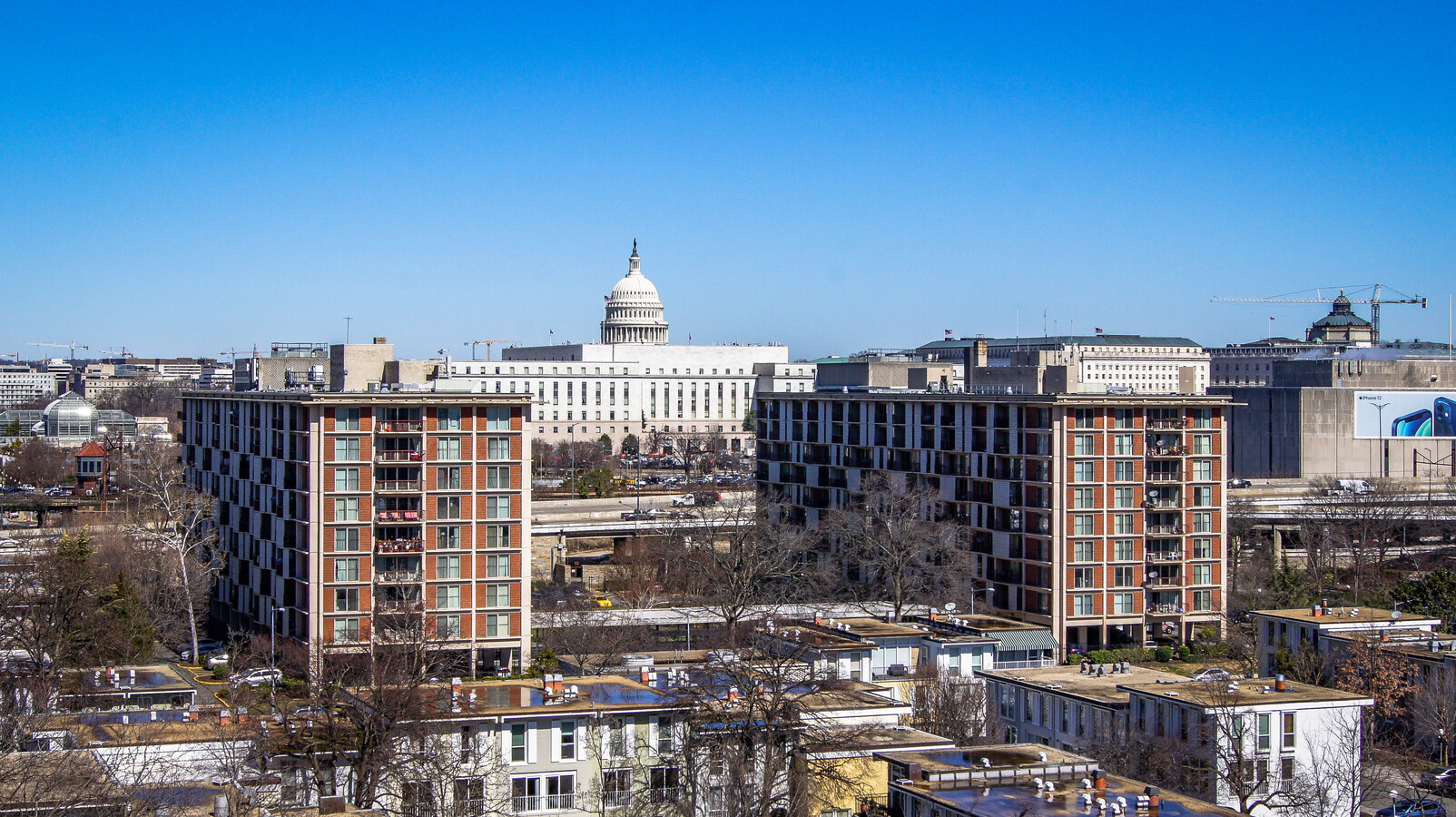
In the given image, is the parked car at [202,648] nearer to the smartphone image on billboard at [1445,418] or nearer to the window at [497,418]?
the window at [497,418]

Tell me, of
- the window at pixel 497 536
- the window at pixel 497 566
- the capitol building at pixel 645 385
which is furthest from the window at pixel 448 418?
the capitol building at pixel 645 385

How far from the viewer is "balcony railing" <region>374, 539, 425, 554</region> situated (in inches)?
1929

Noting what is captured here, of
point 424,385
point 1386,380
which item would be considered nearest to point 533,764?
point 424,385

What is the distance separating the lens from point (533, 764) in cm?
2894

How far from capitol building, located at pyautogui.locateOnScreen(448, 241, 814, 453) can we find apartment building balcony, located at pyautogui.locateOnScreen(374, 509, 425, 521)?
103m

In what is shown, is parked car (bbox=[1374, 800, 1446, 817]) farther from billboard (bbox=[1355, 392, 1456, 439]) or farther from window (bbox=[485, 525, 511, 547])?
billboard (bbox=[1355, 392, 1456, 439])

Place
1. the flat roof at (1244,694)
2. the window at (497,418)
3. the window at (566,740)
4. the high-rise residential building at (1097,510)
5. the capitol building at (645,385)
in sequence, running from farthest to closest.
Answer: the capitol building at (645,385) → the high-rise residential building at (1097,510) → the window at (497,418) → the flat roof at (1244,694) → the window at (566,740)

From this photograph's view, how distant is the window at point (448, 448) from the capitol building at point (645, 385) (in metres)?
102

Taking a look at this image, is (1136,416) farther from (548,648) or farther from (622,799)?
(622,799)

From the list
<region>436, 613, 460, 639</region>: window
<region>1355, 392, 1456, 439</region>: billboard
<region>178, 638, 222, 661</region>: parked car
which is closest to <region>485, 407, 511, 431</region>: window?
<region>436, 613, 460, 639</region>: window

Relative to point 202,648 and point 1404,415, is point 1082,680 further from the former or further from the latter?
point 1404,415

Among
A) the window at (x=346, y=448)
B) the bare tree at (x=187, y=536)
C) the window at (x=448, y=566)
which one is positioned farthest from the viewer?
the bare tree at (x=187, y=536)

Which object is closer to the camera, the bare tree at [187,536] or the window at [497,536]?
the window at [497,536]

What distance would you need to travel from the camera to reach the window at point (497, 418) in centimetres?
5012
